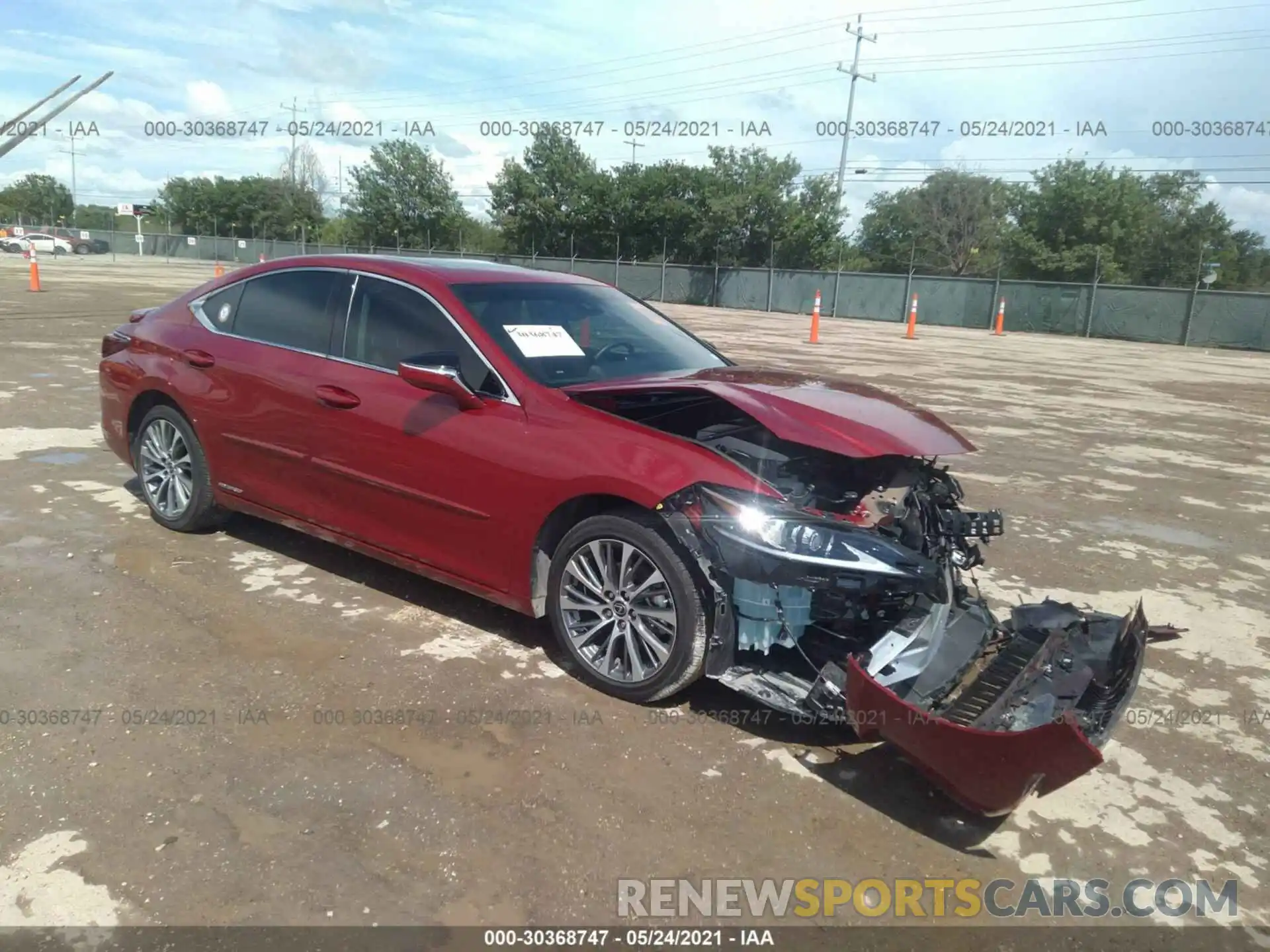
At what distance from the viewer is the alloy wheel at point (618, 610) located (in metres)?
3.44

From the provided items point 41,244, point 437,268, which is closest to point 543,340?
point 437,268

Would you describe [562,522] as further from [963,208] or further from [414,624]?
[963,208]

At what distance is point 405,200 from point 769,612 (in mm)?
57955

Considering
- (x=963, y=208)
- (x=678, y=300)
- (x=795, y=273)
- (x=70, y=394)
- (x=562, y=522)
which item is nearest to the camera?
(x=562, y=522)

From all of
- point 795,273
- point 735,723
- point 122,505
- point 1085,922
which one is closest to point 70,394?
point 122,505

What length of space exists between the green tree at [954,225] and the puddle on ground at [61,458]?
49.4 meters

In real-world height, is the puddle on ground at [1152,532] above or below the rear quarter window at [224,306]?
below

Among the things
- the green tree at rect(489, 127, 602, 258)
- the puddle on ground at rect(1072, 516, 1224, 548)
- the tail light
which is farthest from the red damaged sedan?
the green tree at rect(489, 127, 602, 258)

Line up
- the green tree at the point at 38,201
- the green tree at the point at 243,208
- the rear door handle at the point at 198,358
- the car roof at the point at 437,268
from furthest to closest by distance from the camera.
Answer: the green tree at the point at 38,201, the green tree at the point at 243,208, the rear door handle at the point at 198,358, the car roof at the point at 437,268

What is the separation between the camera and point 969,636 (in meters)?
3.47

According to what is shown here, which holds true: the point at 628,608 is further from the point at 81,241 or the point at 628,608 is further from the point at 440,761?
the point at 81,241

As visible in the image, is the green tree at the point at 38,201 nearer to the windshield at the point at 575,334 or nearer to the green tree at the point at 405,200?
the green tree at the point at 405,200

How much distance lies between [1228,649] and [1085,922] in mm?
2452

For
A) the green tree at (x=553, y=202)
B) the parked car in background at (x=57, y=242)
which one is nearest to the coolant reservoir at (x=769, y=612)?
the green tree at (x=553, y=202)
